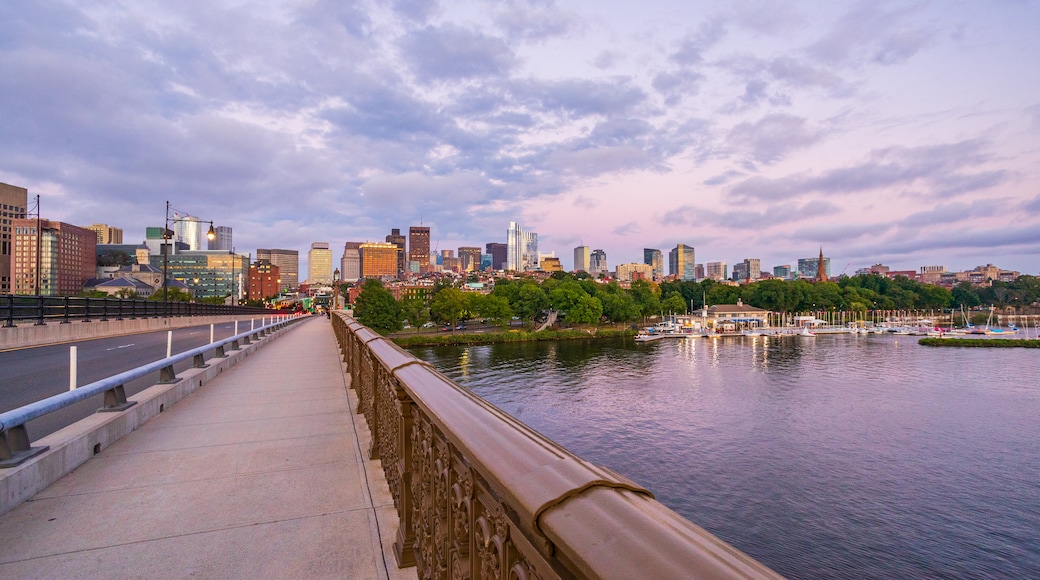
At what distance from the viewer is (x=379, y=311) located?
3219 inches

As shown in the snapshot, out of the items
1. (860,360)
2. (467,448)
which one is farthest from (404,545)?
(860,360)

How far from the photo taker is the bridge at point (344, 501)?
1.11 m

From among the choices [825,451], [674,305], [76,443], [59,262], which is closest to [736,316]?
[674,305]

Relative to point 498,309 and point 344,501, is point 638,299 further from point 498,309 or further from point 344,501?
point 344,501

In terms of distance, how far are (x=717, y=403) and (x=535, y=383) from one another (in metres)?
14.6

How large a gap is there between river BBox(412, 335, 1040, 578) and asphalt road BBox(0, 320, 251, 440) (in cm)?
1639

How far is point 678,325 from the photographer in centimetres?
11194

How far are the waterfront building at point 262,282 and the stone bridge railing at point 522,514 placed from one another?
18757 cm

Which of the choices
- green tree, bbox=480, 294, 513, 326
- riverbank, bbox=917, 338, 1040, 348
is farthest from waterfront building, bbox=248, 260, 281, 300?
riverbank, bbox=917, 338, 1040, 348

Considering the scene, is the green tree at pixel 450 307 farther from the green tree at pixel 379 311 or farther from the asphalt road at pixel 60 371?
the asphalt road at pixel 60 371

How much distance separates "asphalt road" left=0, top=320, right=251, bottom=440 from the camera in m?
6.62

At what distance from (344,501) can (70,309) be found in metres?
21.0

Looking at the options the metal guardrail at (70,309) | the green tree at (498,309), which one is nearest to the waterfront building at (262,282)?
the green tree at (498,309)

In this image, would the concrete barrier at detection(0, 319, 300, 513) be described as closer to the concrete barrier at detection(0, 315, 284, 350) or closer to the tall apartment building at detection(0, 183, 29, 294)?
the concrete barrier at detection(0, 315, 284, 350)
